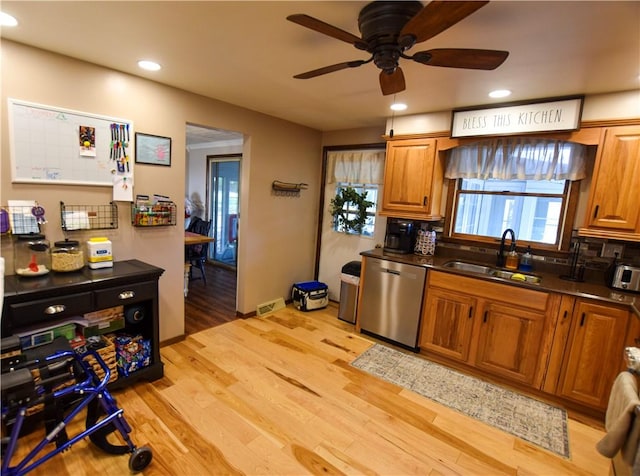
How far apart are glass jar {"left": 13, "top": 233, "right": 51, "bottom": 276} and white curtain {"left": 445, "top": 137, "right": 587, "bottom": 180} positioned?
11.5 feet

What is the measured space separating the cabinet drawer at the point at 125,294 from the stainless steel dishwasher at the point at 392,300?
204 centimetres

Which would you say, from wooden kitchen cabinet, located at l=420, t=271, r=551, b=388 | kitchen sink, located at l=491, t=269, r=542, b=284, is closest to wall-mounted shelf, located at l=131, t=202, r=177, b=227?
wooden kitchen cabinet, located at l=420, t=271, r=551, b=388

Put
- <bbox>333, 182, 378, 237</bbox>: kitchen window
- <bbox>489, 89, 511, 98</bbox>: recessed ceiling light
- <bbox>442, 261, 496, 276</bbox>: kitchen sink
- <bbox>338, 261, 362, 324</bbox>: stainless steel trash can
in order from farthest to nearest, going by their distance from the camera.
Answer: <bbox>333, 182, 378, 237</bbox>: kitchen window < <bbox>338, 261, 362, 324</bbox>: stainless steel trash can < <bbox>442, 261, 496, 276</bbox>: kitchen sink < <bbox>489, 89, 511, 98</bbox>: recessed ceiling light

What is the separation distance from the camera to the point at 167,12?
1583 mm

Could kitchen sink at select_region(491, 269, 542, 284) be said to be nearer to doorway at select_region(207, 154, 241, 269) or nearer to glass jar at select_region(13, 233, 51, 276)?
glass jar at select_region(13, 233, 51, 276)

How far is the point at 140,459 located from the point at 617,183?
3599 mm

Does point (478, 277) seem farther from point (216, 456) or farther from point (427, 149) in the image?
point (216, 456)

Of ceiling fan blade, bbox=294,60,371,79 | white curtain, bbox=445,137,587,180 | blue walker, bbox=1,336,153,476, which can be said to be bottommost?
blue walker, bbox=1,336,153,476

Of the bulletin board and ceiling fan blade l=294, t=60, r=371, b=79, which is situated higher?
ceiling fan blade l=294, t=60, r=371, b=79

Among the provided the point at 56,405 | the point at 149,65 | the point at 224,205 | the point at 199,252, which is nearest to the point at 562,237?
the point at 149,65

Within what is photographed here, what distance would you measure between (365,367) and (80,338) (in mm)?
2176

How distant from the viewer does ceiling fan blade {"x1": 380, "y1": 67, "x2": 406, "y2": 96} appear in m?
1.73

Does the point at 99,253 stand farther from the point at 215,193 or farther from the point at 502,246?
the point at 215,193

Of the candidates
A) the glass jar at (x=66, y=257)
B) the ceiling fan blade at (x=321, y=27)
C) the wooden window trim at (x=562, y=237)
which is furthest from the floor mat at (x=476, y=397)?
the ceiling fan blade at (x=321, y=27)
